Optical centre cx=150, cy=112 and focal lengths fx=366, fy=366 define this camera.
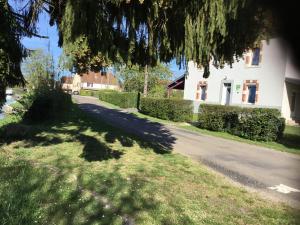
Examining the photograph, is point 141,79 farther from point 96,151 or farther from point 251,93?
point 96,151

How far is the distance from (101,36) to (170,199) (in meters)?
3.32

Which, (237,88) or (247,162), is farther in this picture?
(237,88)

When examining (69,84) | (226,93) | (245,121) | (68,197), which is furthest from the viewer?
(69,84)

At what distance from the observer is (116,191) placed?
6.70 meters

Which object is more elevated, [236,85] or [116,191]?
[236,85]

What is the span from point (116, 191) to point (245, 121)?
41.4ft

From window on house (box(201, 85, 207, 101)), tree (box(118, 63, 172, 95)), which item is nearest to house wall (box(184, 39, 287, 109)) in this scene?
window on house (box(201, 85, 207, 101))

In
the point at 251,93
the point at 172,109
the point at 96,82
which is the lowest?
the point at 172,109

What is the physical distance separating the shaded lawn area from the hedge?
7.42 meters

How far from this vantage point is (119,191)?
673 cm

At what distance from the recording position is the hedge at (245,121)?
1686 cm

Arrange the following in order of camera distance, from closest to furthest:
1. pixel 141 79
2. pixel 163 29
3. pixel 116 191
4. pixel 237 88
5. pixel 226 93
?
pixel 116 191 → pixel 163 29 → pixel 237 88 → pixel 226 93 → pixel 141 79

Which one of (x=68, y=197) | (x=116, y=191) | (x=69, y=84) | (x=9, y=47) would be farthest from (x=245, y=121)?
(x=69, y=84)

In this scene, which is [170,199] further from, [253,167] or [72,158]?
[253,167]
